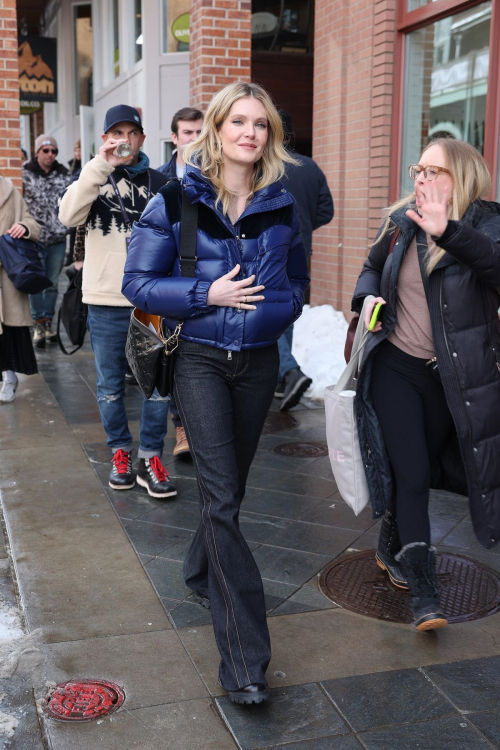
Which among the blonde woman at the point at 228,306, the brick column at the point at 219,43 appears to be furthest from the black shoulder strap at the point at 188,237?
the brick column at the point at 219,43

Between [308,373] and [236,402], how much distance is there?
16.1 ft

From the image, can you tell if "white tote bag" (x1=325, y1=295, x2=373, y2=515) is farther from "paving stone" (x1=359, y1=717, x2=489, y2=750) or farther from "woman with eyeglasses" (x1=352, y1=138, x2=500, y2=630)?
"paving stone" (x1=359, y1=717, x2=489, y2=750)

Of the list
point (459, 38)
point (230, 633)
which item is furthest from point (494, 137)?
point (230, 633)

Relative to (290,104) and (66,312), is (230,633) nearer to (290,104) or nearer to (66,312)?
(66,312)

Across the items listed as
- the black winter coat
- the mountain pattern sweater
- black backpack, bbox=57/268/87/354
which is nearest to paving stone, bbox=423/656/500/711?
the mountain pattern sweater

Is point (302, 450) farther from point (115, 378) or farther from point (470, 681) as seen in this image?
point (470, 681)

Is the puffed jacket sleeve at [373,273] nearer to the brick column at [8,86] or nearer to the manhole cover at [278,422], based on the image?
the manhole cover at [278,422]

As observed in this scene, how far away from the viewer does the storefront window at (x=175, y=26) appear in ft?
44.2

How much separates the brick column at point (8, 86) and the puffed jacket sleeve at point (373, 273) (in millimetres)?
5791

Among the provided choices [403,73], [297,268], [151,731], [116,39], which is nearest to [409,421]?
[297,268]

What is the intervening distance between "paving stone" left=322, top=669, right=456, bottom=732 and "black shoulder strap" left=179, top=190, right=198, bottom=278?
63.4 inches

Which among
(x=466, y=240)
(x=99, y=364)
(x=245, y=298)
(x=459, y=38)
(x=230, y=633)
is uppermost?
(x=459, y=38)

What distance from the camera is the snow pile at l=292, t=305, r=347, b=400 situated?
7.98 meters

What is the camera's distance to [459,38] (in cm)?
766
